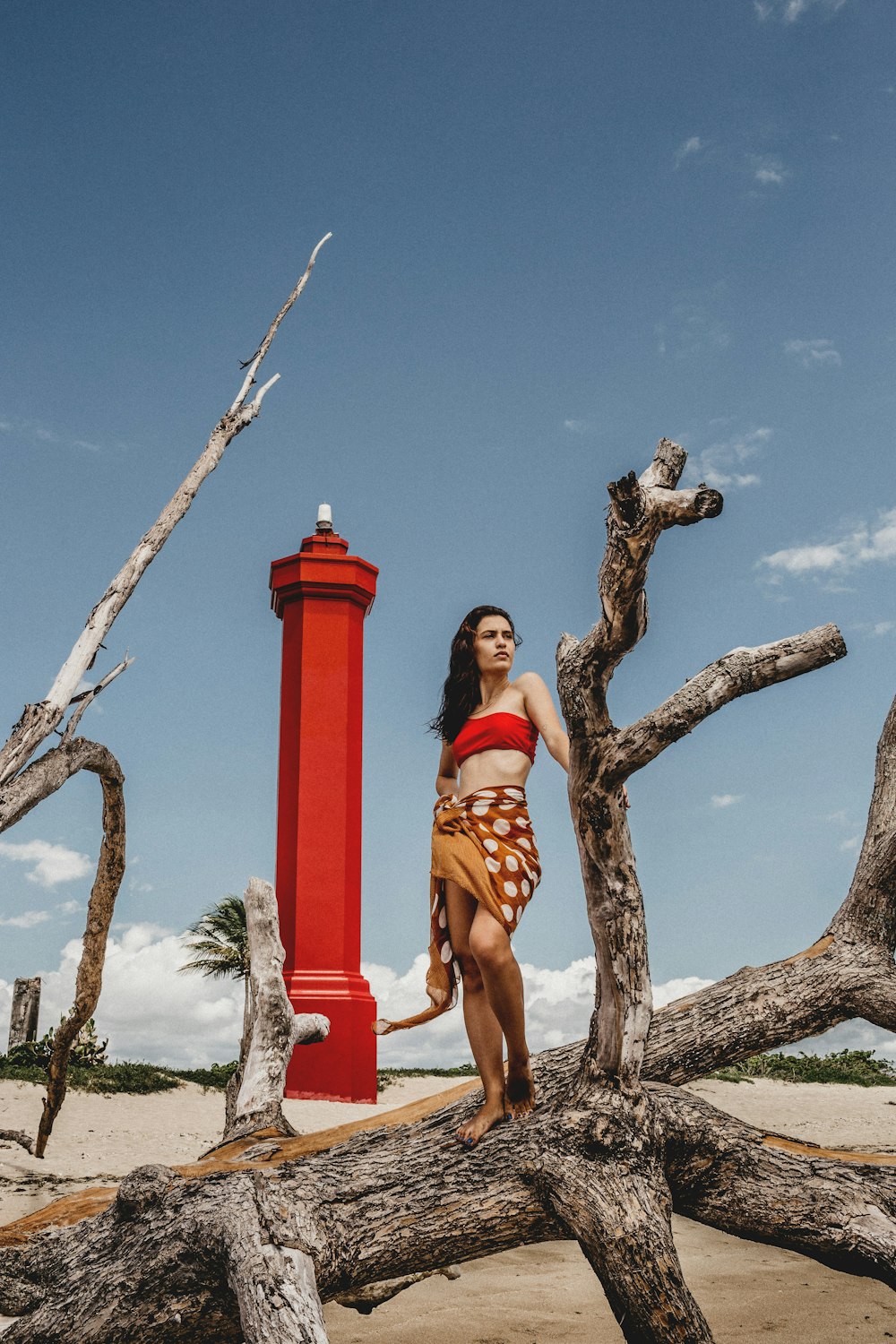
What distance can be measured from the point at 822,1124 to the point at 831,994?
703cm

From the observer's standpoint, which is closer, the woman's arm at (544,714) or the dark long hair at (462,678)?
the woman's arm at (544,714)

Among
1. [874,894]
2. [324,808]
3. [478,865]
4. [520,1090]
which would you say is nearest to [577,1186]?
[520,1090]

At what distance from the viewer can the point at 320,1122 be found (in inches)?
383

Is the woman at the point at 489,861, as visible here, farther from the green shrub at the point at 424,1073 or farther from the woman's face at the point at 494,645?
the green shrub at the point at 424,1073

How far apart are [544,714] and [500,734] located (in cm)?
17

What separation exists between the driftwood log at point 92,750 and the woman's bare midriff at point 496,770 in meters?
3.04

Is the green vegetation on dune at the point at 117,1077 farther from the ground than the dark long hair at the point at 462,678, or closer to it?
closer to it

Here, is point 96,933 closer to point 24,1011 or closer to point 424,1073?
point 24,1011

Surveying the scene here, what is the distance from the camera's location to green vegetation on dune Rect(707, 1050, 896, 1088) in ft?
43.5

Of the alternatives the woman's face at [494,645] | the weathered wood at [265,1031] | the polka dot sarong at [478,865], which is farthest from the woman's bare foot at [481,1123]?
the woman's face at [494,645]

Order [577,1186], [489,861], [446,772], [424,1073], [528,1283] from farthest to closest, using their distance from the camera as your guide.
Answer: [424,1073]
[528,1283]
[446,772]
[489,861]
[577,1186]

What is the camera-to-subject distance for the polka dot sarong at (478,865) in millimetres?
3500

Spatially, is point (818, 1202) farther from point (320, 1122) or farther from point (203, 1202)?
point (320, 1122)

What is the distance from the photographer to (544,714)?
365 centimetres
